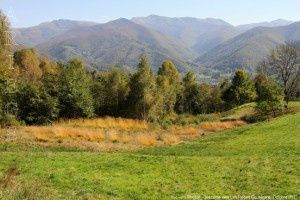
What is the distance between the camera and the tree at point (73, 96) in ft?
164

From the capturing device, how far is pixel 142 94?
2506 inches

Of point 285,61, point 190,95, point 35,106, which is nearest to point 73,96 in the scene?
point 35,106

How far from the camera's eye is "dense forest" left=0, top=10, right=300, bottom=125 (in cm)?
4488

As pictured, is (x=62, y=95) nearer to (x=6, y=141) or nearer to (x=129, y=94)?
(x=129, y=94)

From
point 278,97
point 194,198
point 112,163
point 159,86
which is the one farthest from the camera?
point 159,86

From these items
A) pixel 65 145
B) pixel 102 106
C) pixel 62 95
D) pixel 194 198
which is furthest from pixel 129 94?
pixel 194 198

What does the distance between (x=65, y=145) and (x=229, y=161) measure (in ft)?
39.8

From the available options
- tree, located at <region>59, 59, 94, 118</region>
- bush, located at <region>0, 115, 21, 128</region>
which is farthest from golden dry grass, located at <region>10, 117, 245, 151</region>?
tree, located at <region>59, 59, 94, 118</region>

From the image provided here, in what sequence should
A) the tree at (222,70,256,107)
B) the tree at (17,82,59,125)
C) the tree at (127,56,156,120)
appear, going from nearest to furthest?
the tree at (17,82,59,125) → the tree at (127,56,156,120) → the tree at (222,70,256,107)

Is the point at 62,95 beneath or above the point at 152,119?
above

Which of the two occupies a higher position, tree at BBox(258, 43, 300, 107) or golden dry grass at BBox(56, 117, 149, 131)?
tree at BBox(258, 43, 300, 107)

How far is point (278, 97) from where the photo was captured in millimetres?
57500

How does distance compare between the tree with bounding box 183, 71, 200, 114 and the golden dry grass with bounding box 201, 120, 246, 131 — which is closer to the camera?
the golden dry grass with bounding box 201, 120, 246, 131

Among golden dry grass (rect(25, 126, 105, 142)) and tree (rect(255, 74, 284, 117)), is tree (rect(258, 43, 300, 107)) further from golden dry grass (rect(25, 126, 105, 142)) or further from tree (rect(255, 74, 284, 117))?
golden dry grass (rect(25, 126, 105, 142))
